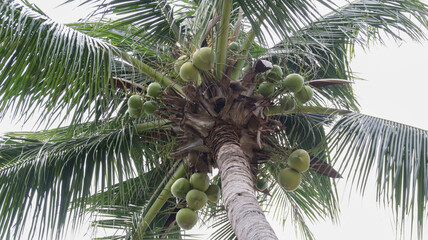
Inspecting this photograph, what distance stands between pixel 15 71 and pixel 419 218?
3012mm

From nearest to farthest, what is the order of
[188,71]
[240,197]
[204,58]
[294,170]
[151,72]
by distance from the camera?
[240,197] < [204,58] < [188,71] < [294,170] < [151,72]

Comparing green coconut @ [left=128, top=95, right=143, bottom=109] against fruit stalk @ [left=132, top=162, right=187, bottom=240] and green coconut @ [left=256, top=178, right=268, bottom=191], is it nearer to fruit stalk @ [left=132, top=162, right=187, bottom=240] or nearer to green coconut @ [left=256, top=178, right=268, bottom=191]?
fruit stalk @ [left=132, top=162, right=187, bottom=240]

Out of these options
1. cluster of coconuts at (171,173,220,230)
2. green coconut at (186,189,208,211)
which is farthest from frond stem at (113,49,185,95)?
green coconut at (186,189,208,211)

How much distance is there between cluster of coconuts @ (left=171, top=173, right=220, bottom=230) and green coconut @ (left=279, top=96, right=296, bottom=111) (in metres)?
0.74

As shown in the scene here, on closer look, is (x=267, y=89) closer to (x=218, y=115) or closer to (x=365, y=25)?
(x=218, y=115)

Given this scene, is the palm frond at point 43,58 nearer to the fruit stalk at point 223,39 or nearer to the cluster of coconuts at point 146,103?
the cluster of coconuts at point 146,103

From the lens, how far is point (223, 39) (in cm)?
335

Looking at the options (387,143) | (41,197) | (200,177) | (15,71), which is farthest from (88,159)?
(387,143)

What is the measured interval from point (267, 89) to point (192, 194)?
91cm

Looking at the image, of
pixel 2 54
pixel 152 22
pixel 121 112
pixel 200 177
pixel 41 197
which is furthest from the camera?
pixel 121 112

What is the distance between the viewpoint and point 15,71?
12.0ft

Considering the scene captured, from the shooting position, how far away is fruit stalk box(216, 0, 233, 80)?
319cm

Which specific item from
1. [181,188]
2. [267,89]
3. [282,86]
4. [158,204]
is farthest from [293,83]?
[158,204]

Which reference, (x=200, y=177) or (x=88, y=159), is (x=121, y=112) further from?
(x=200, y=177)
